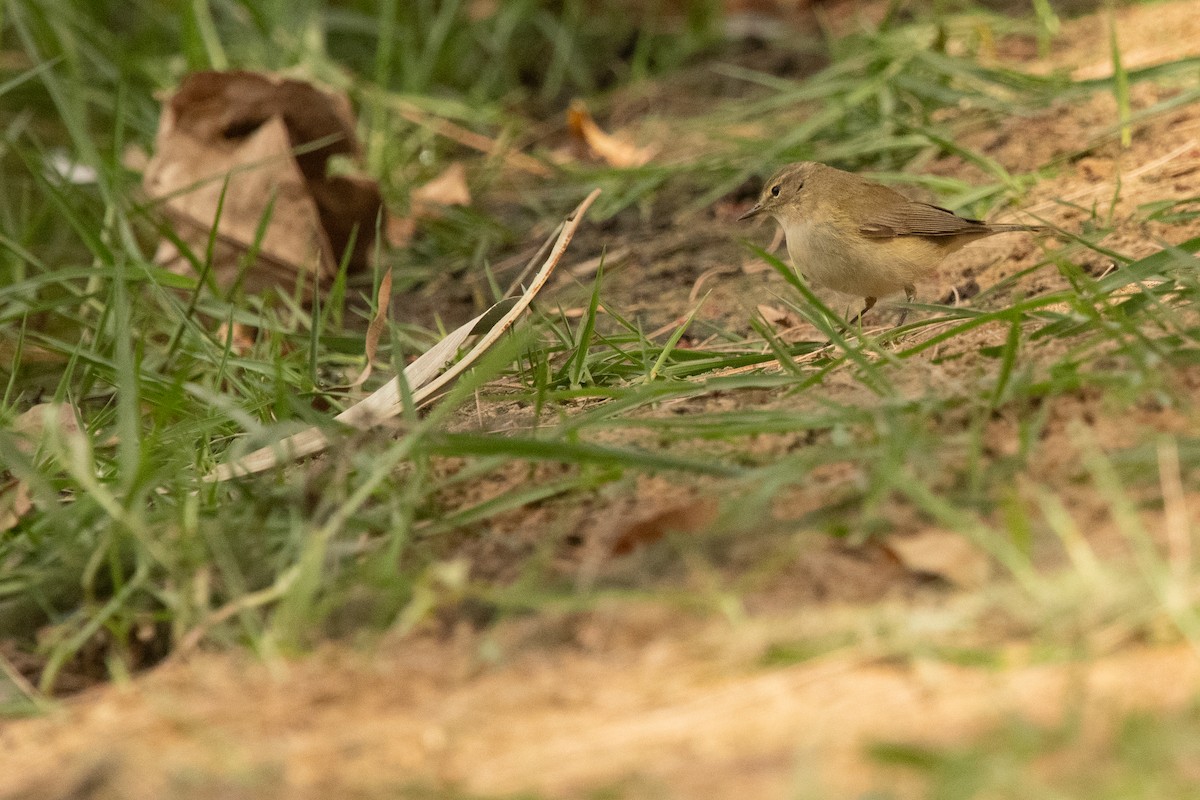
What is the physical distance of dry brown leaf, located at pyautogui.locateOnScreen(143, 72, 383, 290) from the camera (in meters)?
5.17

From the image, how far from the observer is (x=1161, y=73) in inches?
186

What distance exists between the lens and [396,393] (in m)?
3.30

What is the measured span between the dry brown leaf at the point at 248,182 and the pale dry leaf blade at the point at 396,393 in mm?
1667

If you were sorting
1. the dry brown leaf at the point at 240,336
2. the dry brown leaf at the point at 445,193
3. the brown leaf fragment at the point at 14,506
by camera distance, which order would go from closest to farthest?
the brown leaf fragment at the point at 14,506 < the dry brown leaf at the point at 240,336 < the dry brown leaf at the point at 445,193

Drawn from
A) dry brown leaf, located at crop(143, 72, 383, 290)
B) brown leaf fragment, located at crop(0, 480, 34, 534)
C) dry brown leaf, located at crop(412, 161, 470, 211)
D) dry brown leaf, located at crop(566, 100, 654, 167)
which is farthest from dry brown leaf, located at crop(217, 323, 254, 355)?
dry brown leaf, located at crop(566, 100, 654, 167)

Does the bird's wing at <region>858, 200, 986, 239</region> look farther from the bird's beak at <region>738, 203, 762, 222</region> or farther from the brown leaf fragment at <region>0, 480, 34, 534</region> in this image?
the brown leaf fragment at <region>0, 480, 34, 534</region>

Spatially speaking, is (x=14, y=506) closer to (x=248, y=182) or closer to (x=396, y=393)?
(x=396, y=393)

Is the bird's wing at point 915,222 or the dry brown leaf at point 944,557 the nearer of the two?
the dry brown leaf at point 944,557

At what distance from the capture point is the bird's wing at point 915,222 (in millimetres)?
4348

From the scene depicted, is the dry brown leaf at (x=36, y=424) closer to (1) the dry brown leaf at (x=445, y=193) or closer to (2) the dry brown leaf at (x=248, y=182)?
(2) the dry brown leaf at (x=248, y=182)

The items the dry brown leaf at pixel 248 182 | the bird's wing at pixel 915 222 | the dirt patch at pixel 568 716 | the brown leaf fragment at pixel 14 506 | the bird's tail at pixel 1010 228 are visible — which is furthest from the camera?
the dry brown leaf at pixel 248 182

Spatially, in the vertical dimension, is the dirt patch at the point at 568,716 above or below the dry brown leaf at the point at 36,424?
above

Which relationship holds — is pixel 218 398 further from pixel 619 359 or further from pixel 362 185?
pixel 362 185

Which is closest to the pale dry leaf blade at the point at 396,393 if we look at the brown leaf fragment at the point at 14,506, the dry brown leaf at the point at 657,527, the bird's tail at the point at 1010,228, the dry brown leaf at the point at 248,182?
the brown leaf fragment at the point at 14,506
